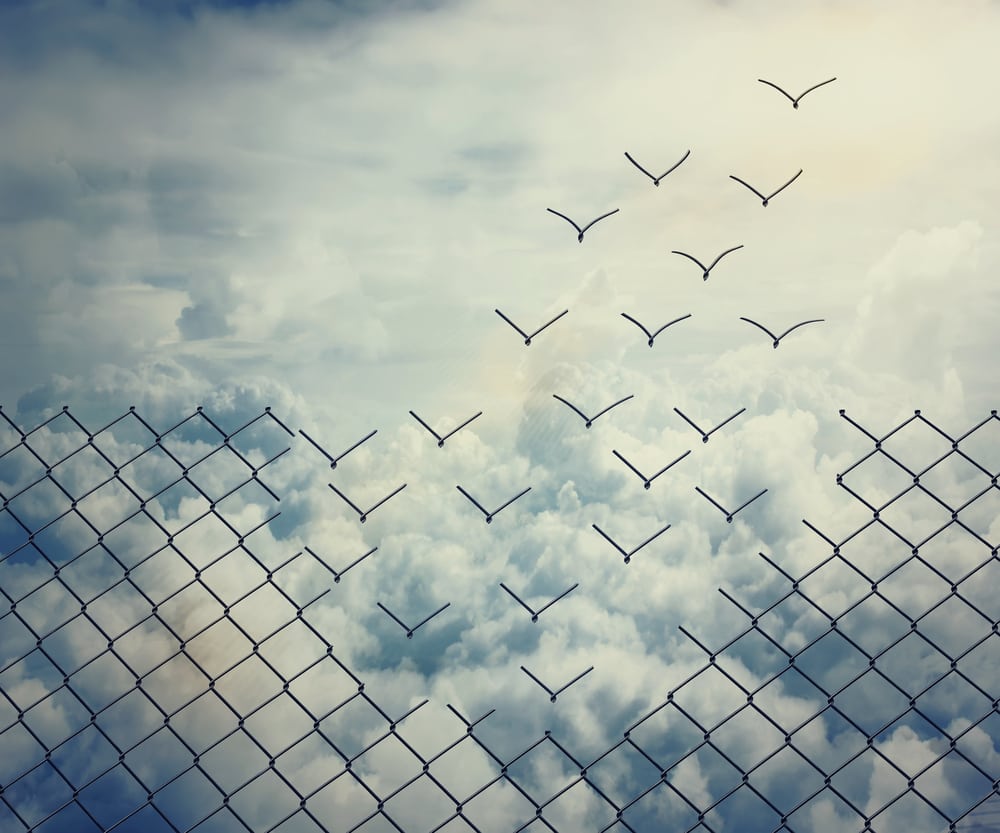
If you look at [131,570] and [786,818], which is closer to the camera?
[786,818]

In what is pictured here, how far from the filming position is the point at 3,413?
4914 millimetres

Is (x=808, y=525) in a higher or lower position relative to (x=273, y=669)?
higher

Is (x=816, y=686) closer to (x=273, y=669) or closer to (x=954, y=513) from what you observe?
(x=954, y=513)

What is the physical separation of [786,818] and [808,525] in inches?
49.7

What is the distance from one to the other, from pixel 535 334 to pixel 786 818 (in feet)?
7.55

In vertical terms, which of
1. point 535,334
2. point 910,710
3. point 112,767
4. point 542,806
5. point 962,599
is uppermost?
point 535,334

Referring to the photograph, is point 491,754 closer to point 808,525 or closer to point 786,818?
point 786,818

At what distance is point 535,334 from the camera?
4195mm

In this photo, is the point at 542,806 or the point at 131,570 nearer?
the point at 542,806

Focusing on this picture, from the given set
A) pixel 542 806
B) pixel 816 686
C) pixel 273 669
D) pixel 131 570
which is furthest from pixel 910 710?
pixel 131 570

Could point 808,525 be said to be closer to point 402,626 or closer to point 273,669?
point 402,626

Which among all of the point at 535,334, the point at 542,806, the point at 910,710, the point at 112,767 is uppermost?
the point at 535,334

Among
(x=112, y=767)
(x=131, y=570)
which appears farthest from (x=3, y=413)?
(x=112, y=767)

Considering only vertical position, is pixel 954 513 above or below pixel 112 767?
above
